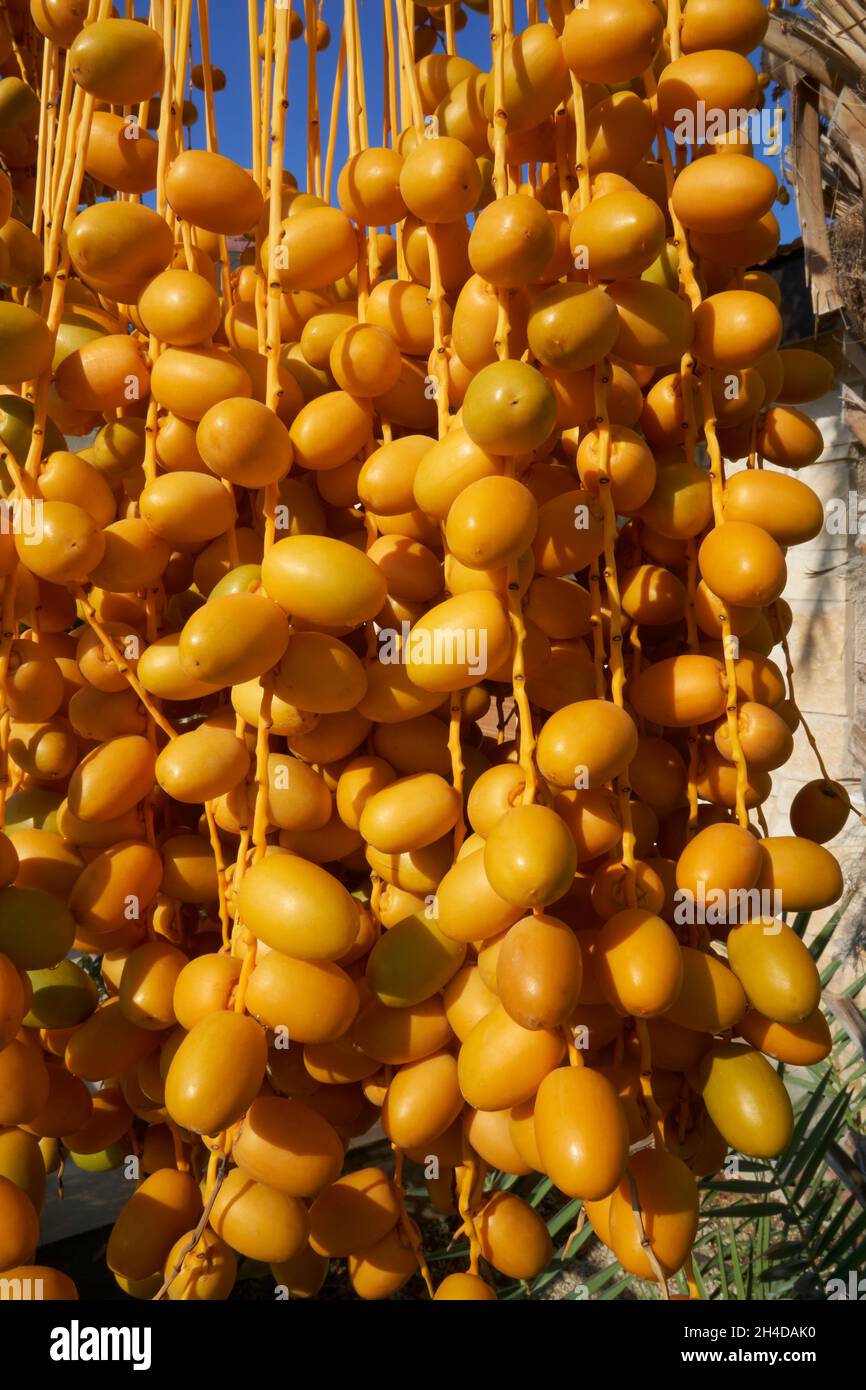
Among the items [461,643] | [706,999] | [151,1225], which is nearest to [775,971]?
[706,999]

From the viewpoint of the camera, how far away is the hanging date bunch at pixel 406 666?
1.65 ft

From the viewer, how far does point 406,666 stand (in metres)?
0.55

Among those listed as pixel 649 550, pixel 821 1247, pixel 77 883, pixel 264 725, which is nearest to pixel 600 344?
pixel 649 550

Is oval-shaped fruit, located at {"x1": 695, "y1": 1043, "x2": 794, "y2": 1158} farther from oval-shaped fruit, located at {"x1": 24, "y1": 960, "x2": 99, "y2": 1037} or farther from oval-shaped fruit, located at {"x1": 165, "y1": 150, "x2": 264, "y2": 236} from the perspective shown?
oval-shaped fruit, located at {"x1": 165, "y1": 150, "x2": 264, "y2": 236}

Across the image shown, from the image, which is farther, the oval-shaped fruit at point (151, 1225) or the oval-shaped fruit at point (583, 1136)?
the oval-shaped fruit at point (151, 1225)

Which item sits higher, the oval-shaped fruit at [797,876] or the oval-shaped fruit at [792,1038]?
the oval-shaped fruit at [797,876]

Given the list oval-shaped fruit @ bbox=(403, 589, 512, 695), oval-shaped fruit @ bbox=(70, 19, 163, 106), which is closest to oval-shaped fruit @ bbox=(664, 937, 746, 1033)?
oval-shaped fruit @ bbox=(403, 589, 512, 695)

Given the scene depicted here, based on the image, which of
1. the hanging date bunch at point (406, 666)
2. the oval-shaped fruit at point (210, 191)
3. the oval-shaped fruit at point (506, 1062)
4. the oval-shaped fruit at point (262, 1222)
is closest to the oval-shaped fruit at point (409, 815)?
the hanging date bunch at point (406, 666)

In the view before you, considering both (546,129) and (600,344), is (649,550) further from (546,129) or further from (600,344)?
(546,129)

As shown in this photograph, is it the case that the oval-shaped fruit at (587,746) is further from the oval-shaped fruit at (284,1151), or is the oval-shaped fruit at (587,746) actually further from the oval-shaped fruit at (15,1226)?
the oval-shaped fruit at (15,1226)

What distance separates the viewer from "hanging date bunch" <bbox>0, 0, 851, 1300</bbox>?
50cm

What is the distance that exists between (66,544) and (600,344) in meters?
0.32

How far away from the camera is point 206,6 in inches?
28.3
